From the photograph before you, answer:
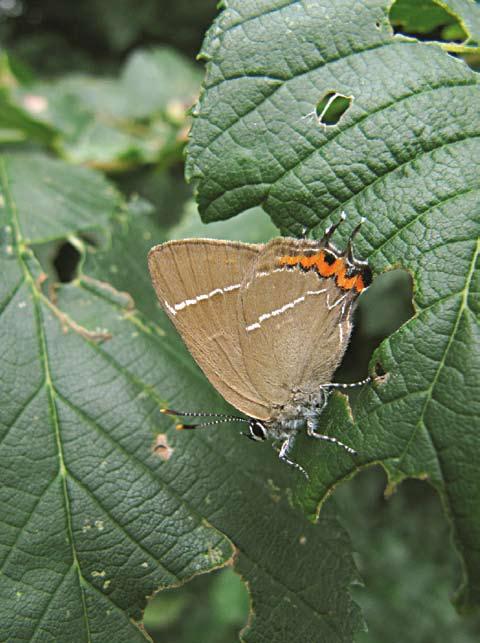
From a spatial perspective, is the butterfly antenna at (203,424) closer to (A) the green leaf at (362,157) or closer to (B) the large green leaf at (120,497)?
(B) the large green leaf at (120,497)

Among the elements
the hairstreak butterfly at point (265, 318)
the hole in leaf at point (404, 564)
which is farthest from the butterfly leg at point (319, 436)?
the hole in leaf at point (404, 564)

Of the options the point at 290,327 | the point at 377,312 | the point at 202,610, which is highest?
the point at 290,327

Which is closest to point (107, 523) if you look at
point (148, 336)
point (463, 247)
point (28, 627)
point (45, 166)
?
point (28, 627)

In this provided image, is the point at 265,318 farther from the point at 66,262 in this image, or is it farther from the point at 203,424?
the point at 66,262

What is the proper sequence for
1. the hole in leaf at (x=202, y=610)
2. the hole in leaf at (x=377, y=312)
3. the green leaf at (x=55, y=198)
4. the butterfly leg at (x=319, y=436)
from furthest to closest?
the hole in leaf at (x=202, y=610)
the hole in leaf at (x=377, y=312)
the green leaf at (x=55, y=198)
the butterfly leg at (x=319, y=436)

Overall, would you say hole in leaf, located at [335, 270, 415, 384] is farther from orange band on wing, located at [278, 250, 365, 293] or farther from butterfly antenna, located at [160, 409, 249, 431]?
orange band on wing, located at [278, 250, 365, 293]

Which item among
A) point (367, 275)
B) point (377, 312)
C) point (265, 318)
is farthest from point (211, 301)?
point (377, 312)

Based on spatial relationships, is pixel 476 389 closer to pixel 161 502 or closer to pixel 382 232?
pixel 382 232
